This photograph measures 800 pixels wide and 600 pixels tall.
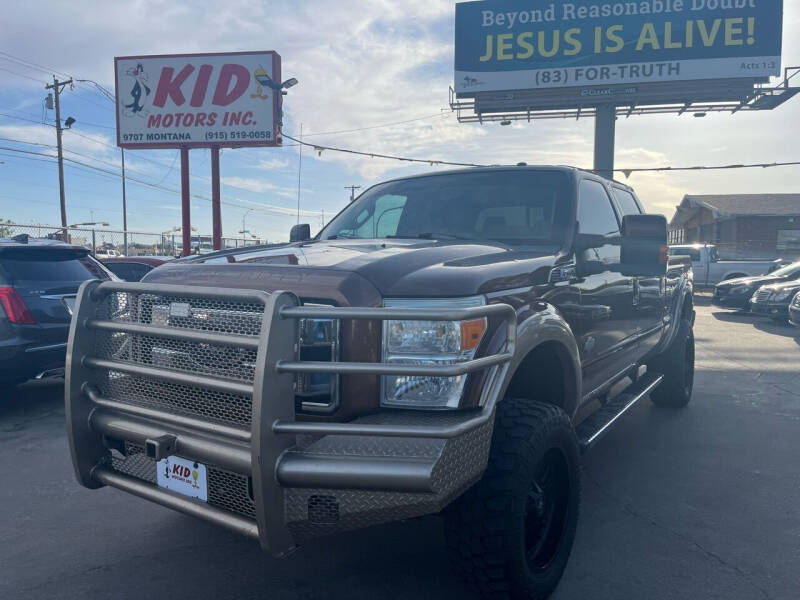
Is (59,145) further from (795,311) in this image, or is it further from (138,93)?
(795,311)

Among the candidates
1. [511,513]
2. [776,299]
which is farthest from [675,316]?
[776,299]

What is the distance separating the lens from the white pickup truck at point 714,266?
20328 millimetres

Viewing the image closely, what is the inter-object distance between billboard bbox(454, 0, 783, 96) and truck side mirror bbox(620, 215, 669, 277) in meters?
20.5

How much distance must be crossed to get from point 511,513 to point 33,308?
494 centimetres

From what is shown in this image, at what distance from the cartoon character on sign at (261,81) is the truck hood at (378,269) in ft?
49.5

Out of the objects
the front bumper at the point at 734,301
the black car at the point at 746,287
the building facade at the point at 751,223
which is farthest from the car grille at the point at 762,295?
the building facade at the point at 751,223

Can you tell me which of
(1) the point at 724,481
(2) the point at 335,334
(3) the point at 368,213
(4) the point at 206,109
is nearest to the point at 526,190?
(3) the point at 368,213

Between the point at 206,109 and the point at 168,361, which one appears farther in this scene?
the point at 206,109

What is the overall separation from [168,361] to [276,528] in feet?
2.92

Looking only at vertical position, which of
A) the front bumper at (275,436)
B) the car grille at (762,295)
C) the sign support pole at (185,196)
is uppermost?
the sign support pole at (185,196)

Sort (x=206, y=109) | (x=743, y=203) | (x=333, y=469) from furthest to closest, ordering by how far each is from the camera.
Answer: (x=743, y=203), (x=206, y=109), (x=333, y=469)

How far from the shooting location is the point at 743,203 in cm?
3703

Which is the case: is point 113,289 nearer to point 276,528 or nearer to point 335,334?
point 335,334

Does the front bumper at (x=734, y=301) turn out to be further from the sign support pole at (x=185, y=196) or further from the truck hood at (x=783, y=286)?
the sign support pole at (x=185, y=196)
